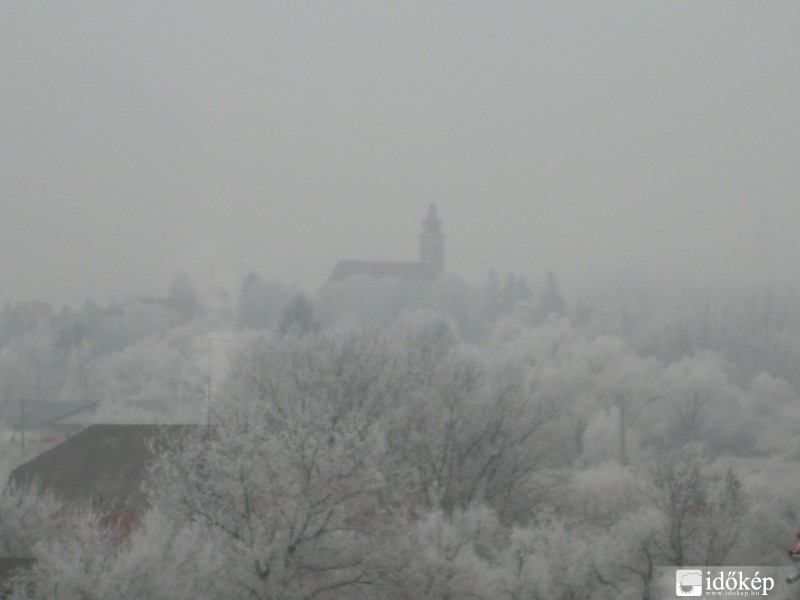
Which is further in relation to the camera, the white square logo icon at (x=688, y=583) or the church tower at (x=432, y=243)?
the church tower at (x=432, y=243)

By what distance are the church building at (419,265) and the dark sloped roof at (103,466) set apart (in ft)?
200

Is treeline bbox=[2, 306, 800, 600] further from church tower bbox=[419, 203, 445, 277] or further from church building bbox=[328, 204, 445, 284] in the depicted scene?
church tower bbox=[419, 203, 445, 277]

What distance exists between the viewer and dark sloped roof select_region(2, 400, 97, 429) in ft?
160

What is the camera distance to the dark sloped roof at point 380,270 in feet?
307

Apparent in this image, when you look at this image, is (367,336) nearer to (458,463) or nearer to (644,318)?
(458,463)

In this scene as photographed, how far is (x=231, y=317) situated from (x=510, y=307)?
24.3 meters

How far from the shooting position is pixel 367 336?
34.4 m

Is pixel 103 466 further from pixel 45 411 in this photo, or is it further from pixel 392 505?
pixel 45 411

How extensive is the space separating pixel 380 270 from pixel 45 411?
5192 cm

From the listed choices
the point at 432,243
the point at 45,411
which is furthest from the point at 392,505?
the point at 432,243

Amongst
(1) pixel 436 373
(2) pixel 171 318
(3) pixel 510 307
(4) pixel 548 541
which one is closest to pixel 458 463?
(1) pixel 436 373

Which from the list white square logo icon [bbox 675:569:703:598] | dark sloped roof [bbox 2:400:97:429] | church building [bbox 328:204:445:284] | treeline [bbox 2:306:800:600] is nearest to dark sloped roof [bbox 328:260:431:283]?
church building [bbox 328:204:445:284]

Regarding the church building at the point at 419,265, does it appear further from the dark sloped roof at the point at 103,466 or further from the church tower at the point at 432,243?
the dark sloped roof at the point at 103,466

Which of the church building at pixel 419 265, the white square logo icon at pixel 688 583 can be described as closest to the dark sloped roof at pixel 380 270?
the church building at pixel 419 265
